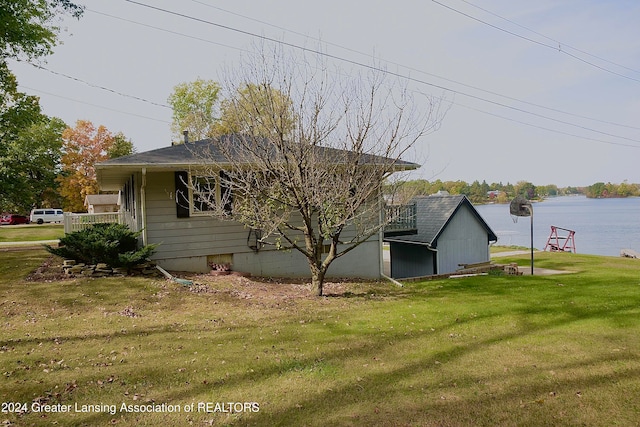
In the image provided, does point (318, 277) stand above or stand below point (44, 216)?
below

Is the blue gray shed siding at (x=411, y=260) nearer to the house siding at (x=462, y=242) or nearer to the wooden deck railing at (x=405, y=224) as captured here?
the house siding at (x=462, y=242)

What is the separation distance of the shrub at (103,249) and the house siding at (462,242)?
37.5 ft

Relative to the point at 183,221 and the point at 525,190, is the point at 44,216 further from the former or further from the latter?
the point at 525,190

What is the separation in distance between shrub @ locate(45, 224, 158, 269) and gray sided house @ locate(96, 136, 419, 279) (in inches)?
30.0

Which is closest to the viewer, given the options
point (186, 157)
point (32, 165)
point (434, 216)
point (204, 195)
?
point (186, 157)

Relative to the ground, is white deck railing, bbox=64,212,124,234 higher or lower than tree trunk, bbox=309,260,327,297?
higher

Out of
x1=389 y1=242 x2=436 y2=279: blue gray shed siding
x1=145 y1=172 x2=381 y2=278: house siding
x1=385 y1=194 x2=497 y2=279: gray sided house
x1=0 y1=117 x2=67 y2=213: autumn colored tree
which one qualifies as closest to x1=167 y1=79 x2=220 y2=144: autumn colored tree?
x1=0 y1=117 x2=67 y2=213: autumn colored tree

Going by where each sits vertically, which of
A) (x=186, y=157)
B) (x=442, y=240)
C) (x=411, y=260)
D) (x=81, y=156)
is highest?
(x=81, y=156)

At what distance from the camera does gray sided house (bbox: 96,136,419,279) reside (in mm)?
10133

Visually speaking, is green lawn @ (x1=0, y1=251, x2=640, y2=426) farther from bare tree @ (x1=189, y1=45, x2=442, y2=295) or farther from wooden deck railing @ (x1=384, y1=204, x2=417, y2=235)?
wooden deck railing @ (x1=384, y1=204, x2=417, y2=235)

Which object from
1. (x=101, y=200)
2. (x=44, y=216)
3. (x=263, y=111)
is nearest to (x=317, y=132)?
(x=263, y=111)

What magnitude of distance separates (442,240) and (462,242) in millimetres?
1262

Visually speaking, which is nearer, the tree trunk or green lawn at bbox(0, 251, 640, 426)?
green lawn at bbox(0, 251, 640, 426)

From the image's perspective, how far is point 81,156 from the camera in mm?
34531
